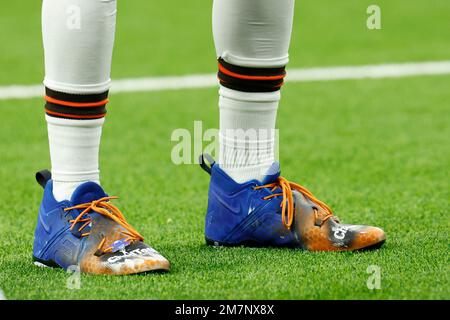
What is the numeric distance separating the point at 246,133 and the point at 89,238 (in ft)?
1.60

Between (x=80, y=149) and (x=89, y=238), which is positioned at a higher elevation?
(x=80, y=149)

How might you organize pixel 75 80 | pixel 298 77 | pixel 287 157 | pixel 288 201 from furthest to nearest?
pixel 298 77
pixel 287 157
pixel 288 201
pixel 75 80

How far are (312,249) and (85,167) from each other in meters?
0.56

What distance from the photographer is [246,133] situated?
8.27ft

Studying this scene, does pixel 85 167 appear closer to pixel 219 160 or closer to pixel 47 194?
pixel 47 194

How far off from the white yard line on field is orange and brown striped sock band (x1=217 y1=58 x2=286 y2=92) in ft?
8.76

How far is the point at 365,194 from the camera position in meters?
3.25

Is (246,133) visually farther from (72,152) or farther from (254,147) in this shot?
(72,152)

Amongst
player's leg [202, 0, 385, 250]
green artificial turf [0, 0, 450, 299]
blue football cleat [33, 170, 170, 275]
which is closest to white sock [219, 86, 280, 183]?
player's leg [202, 0, 385, 250]

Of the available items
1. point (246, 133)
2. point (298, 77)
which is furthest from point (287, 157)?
point (298, 77)

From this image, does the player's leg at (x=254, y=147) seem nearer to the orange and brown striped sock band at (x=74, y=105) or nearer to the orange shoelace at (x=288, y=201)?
the orange shoelace at (x=288, y=201)

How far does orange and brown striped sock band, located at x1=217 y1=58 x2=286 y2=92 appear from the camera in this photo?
248 centimetres

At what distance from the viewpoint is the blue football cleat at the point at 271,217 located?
2424 millimetres

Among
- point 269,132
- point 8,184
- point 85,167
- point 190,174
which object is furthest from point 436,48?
point 85,167
